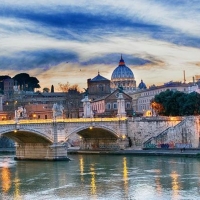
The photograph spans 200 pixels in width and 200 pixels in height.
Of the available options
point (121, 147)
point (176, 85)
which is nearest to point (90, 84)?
point (176, 85)

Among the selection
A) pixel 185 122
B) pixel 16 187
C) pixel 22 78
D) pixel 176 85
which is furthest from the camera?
pixel 22 78

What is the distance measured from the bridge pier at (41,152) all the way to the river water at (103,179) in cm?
75

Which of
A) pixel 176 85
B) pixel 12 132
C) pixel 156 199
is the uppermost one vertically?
pixel 176 85

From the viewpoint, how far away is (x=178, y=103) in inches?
1705

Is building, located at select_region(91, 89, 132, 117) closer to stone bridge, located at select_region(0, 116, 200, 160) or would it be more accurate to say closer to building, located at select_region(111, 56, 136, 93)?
stone bridge, located at select_region(0, 116, 200, 160)

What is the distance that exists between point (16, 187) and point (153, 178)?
17.0ft

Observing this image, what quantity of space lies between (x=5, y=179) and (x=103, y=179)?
3.98 m

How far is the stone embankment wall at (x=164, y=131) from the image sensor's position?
36.2 m

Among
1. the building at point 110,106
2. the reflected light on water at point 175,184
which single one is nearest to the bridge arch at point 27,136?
the reflected light on water at point 175,184

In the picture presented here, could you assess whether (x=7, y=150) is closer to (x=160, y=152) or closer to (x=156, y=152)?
(x=156, y=152)

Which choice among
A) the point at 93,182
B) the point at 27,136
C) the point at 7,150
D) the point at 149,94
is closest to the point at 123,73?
the point at 149,94

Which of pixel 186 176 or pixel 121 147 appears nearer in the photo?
pixel 186 176

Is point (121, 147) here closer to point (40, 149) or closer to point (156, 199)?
point (40, 149)

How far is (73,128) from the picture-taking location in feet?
114
